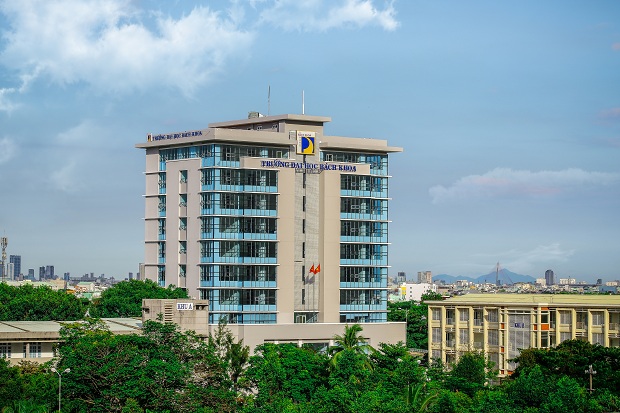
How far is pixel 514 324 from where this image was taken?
13662 cm

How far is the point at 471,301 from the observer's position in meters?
145

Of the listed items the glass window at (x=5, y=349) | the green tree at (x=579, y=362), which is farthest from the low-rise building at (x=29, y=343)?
the green tree at (x=579, y=362)

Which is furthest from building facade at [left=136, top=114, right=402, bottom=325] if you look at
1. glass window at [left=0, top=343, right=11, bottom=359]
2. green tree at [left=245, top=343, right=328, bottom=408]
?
green tree at [left=245, top=343, right=328, bottom=408]

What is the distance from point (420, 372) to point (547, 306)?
45.6 meters

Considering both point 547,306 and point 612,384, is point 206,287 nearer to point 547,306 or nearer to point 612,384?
point 547,306

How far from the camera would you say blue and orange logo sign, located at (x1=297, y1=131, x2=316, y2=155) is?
138 meters

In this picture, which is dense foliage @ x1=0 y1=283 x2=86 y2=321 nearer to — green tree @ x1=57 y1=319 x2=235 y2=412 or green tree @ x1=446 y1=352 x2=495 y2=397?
green tree @ x1=57 y1=319 x2=235 y2=412

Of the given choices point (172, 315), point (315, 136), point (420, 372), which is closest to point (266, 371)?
point (420, 372)

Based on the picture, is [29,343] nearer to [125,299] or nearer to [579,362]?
[125,299]

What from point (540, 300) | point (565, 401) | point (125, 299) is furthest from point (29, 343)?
point (540, 300)

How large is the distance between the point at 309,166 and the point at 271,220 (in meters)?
8.37

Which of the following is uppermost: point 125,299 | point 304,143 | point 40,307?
point 304,143

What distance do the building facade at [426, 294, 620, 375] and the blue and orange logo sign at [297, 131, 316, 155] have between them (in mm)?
26654

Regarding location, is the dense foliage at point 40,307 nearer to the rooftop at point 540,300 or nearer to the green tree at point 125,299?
the green tree at point 125,299
